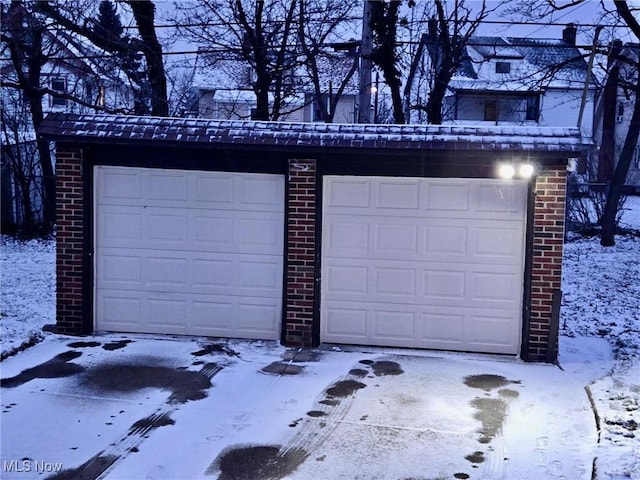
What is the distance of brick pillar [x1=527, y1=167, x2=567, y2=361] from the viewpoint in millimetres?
8109

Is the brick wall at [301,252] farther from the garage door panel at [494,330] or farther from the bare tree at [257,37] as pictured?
the bare tree at [257,37]

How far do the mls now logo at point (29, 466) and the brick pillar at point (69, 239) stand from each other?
394 centimetres

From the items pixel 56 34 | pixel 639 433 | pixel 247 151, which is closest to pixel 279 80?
pixel 56 34

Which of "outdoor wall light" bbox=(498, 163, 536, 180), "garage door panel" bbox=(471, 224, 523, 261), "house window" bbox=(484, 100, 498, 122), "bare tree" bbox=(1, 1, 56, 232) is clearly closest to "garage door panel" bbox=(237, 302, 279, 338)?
"garage door panel" bbox=(471, 224, 523, 261)

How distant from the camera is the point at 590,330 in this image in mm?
10281

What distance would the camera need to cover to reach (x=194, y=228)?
898 centimetres

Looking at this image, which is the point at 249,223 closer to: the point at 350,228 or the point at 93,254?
the point at 350,228

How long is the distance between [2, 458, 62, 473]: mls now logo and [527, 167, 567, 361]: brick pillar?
5568 millimetres

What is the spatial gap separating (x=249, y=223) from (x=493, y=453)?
14.9 ft

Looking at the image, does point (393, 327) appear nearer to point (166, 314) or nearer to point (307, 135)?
point (307, 135)

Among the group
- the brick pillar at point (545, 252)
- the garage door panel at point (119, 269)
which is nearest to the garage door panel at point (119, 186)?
the garage door panel at point (119, 269)

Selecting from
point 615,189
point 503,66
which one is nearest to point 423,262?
point 615,189

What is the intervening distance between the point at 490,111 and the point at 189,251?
28965 millimetres

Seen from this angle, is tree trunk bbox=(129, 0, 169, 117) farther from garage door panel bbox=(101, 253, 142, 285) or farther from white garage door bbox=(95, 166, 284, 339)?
garage door panel bbox=(101, 253, 142, 285)
